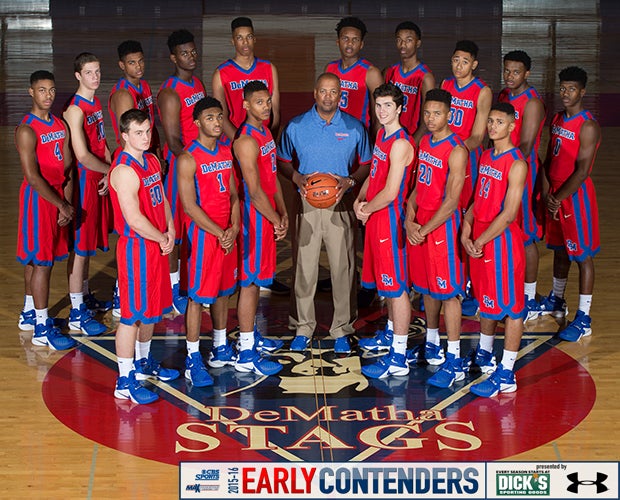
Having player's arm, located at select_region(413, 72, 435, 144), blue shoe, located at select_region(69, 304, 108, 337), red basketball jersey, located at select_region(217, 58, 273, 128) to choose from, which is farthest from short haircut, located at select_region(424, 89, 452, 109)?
blue shoe, located at select_region(69, 304, 108, 337)

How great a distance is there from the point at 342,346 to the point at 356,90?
2.11 meters

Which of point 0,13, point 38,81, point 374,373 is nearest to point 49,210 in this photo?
point 38,81

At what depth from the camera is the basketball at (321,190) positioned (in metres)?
7.90

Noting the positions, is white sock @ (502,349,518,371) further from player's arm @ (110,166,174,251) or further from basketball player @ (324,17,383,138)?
player's arm @ (110,166,174,251)

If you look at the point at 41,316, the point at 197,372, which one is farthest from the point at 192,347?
the point at 41,316

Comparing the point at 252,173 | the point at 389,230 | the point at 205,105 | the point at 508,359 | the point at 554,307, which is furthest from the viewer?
the point at 554,307

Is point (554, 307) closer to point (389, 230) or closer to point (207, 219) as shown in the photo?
point (389, 230)

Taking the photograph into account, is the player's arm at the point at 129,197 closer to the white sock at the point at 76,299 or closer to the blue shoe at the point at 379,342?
the white sock at the point at 76,299

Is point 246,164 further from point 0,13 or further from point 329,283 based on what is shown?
point 0,13

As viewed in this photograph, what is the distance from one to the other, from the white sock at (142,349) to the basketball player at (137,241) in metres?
0.16

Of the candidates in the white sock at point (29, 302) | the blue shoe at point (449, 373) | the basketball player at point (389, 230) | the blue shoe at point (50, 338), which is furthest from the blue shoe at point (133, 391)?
the blue shoe at point (449, 373)

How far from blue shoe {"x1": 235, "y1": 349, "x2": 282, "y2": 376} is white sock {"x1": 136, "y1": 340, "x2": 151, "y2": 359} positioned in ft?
2.11

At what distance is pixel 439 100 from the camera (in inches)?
291

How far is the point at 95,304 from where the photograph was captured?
9.09m
